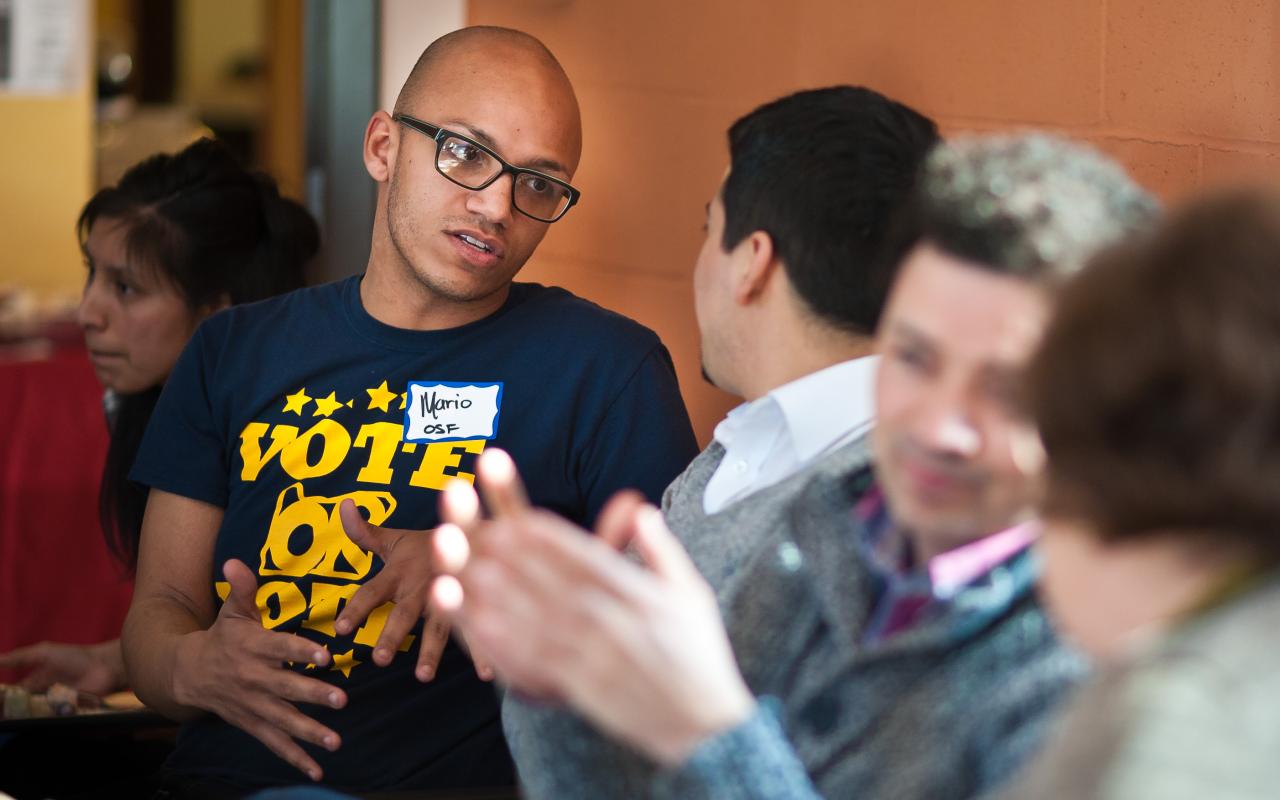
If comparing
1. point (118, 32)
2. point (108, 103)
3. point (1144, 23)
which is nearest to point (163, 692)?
point (1144, 23)

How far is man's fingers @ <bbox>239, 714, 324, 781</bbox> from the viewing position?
167 centimetres

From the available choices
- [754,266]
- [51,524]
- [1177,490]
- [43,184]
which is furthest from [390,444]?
[43,184]

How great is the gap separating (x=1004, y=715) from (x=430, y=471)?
996 mm

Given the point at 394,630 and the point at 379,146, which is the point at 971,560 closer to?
the point at 394,630

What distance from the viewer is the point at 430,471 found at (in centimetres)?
178

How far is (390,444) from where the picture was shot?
1.81m

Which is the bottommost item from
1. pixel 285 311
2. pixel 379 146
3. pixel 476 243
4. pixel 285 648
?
pixel 285 648

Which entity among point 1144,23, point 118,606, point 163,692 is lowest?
point 118,606

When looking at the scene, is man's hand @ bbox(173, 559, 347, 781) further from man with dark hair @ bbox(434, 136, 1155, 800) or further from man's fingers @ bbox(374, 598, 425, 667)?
man with dark hair @ bbox(434, 136, 1155, 800)

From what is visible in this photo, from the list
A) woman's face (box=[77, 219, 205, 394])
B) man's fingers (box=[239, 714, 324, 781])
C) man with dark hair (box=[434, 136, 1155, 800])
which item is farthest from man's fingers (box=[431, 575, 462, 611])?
woman's face (box=[77, 219, 205, 394])

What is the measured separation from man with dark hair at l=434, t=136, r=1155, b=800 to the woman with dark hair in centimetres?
142

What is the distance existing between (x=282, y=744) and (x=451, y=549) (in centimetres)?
71

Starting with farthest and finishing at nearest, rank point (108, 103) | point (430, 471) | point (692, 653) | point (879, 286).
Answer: point (108, 103) < point (430, 471) < point (879, 286) < point (692, 653)

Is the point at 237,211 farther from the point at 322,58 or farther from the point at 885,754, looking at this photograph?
the point at 885,754
